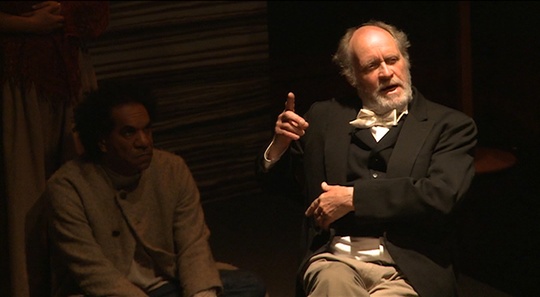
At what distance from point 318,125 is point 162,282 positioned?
78 centimetres

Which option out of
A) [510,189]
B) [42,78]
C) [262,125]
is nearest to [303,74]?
[262,125]

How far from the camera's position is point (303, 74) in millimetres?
5895

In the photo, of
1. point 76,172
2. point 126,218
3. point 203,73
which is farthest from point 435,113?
point 203,73

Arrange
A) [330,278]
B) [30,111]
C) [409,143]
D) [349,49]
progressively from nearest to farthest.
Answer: [330,278] → [409,143] → [349,49] → [30,111]

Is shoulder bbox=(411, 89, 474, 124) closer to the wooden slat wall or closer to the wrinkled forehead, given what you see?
the wrinkled forehead

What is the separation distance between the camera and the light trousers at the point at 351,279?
10.3ft

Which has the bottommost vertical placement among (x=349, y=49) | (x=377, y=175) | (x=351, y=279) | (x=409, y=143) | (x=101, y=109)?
(x=351, y=279)

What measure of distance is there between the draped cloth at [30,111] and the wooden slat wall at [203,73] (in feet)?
3.93

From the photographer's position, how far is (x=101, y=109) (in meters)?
3.47

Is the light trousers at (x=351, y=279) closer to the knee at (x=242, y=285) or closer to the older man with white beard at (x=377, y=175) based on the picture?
the older man with white beard at (x=377, y=175)

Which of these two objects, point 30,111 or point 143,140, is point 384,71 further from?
point 30,111

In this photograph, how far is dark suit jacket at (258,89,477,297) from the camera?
10.4 ft

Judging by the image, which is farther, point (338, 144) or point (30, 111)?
point (30, 111)

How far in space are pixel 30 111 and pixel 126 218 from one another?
2.46 feet
